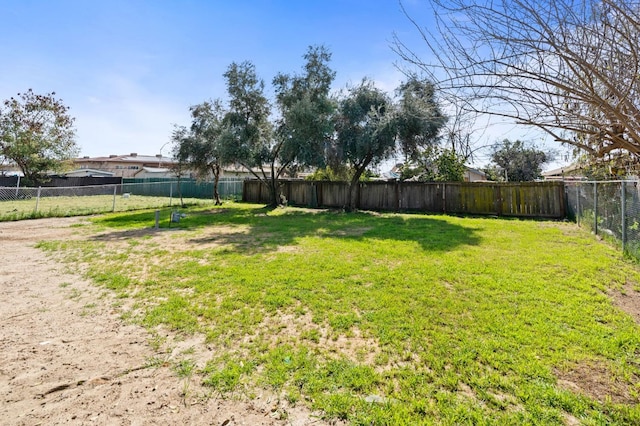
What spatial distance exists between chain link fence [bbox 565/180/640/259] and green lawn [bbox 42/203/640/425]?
381 mm

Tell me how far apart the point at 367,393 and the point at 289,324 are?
47.7 inches

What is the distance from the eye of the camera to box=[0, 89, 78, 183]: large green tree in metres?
21.0

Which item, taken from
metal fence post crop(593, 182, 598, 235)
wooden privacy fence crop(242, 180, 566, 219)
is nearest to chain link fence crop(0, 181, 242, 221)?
wooden privacy fence crop(242, 180, 566, 219)

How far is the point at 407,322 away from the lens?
3.03m

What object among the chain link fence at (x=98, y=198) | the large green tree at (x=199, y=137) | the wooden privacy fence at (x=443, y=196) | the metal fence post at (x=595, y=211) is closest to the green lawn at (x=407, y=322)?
the metal fence post at (x=595, y=211)

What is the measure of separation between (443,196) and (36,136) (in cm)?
2875

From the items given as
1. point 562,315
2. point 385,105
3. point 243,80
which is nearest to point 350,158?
point 385,105

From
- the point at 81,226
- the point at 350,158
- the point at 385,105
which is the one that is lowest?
the point at 81,226

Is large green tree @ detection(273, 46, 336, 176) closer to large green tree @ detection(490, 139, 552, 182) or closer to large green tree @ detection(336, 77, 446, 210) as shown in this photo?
large green tree @ detection(336, 77, 446, 210)

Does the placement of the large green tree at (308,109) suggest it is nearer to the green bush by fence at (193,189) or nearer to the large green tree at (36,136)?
the green bush by fence at (193,189)

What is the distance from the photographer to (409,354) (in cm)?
250

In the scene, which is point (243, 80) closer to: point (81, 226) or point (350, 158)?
point (350, 158)

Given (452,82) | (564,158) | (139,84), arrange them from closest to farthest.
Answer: (452,82)
(564,158)
(139,84)

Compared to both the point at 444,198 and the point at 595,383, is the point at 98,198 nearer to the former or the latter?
the point at 444,198
